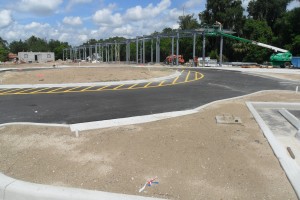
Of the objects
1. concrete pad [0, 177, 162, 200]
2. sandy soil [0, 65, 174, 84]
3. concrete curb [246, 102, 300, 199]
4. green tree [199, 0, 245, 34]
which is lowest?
concrete pad [0, 177, 162, 200]

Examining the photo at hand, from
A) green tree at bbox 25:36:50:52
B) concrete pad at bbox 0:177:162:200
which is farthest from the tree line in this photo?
green tree at bbox 25:36:50:52

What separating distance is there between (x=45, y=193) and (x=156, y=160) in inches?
86.3

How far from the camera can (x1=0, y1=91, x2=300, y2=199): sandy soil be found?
479 centimetres

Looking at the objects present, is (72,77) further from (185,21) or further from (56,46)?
(56,46)

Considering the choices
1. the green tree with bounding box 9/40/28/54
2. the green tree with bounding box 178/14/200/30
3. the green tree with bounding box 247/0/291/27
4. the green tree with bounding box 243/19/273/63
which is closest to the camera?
the green tree with bounding box 243/19/273/63

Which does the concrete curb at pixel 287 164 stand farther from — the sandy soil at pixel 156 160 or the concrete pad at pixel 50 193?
the concrete pad at pixel 50 193

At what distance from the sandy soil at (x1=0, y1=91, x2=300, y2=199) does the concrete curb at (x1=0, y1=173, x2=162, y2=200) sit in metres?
0.24

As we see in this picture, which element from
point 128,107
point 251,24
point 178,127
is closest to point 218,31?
point 251,24

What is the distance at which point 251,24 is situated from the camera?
61.3m

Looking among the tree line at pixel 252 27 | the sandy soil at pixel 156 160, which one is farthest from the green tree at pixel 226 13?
the sandy soil at pixel 156 160

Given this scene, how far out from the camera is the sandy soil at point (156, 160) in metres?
4.79

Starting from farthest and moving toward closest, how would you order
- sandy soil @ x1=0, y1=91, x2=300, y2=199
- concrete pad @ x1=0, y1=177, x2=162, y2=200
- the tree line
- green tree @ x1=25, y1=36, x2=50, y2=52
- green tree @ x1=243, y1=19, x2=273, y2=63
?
green tree @ x1=25, y1=36, x2=50, y2=52
green tree @ x1=243, y1=19, x2=273, y2=63
the tree line
sandy soil @ x1=0, y1=91, x2=300, y2=199
concrete pad @ x1=0, y1=177, x2=162, y2=200

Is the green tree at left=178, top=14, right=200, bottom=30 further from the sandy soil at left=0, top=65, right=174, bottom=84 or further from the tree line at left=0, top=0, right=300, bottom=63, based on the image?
the sandy soil at left=0, top=65, right=174, bottom=84

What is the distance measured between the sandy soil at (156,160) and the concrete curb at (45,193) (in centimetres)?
24
